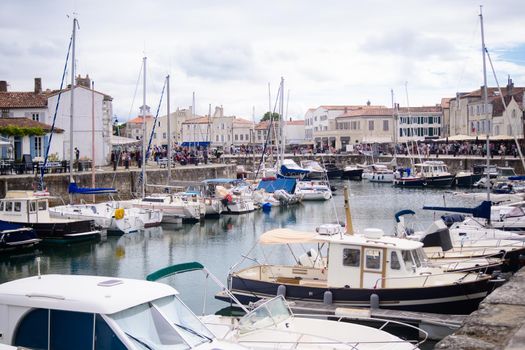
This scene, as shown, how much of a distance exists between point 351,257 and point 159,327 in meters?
9.47

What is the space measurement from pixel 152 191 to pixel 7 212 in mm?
17987

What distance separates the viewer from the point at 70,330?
31.7 feet

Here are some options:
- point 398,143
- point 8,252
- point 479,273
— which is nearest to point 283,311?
point 479,273

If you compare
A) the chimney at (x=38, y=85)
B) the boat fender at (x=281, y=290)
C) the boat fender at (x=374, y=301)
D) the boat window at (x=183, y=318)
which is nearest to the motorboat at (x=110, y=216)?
the boat fender at (x=281, y=290)

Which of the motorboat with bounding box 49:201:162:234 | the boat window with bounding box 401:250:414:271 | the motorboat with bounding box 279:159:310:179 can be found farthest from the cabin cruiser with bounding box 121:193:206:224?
the boat window with bounding box 401:250:414:271

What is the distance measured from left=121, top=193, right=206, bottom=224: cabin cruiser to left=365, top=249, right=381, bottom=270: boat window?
25.5 m

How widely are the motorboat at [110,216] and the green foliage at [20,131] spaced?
13.2 meters

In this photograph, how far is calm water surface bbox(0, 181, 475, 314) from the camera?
91.4 ft

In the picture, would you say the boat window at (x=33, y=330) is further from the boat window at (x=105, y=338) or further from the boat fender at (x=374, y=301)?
the boat fender at (x=374, y=301)

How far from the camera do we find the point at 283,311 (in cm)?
1417

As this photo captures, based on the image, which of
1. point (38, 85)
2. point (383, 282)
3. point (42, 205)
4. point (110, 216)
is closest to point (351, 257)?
point (383, 282)

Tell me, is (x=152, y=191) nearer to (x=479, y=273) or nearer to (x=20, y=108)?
(x=20, y=108)

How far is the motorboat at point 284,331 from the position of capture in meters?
13.0

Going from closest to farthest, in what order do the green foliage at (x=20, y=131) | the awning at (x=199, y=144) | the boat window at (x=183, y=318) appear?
the boat window at (x=183, y=318) < the green foliage at (x=20, y=131) < the awning at (x=199, y=144)
